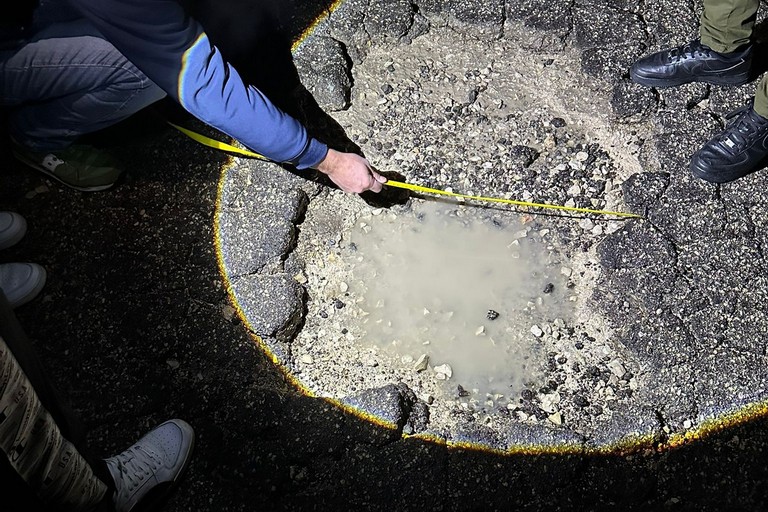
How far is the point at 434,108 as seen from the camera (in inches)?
109

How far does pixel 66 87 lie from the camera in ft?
7.73

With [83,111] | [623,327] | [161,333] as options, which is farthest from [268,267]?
[623,327]

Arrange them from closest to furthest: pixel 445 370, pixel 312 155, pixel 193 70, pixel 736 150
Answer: pixel 193 70
pixel 312 155
pixel 445 370
pixel 736 150

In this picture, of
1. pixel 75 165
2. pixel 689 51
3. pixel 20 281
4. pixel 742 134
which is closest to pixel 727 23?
pixel 689 51

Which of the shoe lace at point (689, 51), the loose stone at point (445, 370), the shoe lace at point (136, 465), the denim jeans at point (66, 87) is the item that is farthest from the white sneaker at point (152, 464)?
the shoe lace at point (689, 51)

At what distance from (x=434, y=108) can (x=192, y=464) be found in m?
1.71

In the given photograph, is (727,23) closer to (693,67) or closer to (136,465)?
(693,67)

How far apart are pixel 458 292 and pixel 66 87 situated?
1646mm

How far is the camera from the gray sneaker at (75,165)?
2590 mm

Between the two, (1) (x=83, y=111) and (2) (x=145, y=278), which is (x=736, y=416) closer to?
(2) (x=145, y=278)

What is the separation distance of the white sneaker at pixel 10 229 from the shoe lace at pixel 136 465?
997mm

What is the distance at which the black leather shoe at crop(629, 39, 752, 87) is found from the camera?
2637 mm

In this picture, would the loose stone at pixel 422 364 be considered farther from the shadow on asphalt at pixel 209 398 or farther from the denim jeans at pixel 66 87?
the denim jeans at pixel 66 87

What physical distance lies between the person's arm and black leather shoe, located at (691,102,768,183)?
4.95 ft
